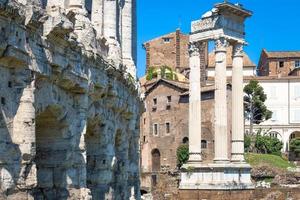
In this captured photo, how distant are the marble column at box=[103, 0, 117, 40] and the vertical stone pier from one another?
62.6 feet

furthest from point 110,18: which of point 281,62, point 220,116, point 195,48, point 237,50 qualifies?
point 281,62

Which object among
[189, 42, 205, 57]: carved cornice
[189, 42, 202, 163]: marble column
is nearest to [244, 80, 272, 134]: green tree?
[189, 42, 205, 57]: carved cornice

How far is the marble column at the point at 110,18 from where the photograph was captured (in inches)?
756

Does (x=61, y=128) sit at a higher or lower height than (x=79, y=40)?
lower

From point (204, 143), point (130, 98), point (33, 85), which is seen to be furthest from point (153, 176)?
point (33, 85)

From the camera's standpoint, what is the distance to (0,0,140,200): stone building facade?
1022 cm

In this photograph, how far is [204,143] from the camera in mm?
57031

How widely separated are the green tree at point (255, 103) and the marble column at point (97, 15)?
46.2 meters

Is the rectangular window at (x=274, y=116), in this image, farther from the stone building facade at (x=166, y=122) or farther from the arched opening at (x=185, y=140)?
the arched opening at (x=185, y=140)

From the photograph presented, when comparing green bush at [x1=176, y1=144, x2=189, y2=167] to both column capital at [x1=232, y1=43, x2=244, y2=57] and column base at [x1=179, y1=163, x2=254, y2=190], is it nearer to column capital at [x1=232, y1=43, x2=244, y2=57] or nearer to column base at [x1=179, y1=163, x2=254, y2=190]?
column capital at [x1=232, y1=43, x2=244, y2=57]

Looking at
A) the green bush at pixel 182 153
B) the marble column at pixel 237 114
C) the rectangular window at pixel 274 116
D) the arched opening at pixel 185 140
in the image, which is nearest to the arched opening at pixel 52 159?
the marble column at pixel 237 114

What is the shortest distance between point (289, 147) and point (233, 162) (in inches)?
1098

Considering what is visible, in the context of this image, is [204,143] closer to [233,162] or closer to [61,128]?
[233,162]

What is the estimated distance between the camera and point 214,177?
37.1m
